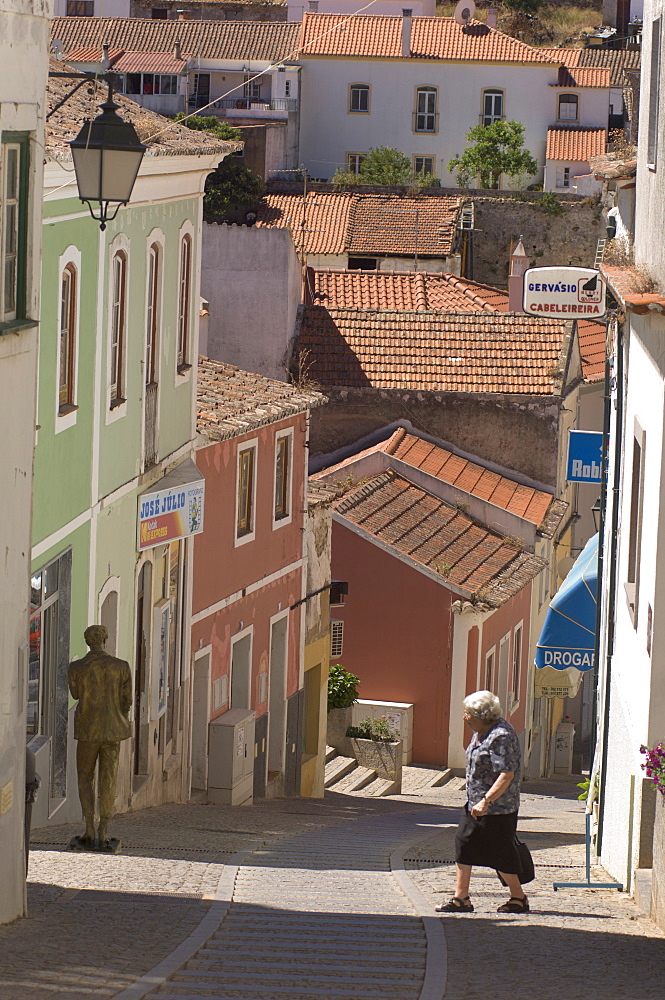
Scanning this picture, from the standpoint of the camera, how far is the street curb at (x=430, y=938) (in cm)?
750

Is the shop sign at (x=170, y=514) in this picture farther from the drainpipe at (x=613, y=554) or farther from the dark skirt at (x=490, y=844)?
the dark skirt at (x=490, y=844)

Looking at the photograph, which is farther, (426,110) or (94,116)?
(426,110)

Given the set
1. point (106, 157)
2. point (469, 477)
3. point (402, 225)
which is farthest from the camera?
point (402, 225)

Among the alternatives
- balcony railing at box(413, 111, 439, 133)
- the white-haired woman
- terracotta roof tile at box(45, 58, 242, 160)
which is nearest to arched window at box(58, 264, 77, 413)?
terracotta roof tile at box(45, 58, 242, 160)

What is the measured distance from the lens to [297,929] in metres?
9.12

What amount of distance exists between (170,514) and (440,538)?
41.5ft

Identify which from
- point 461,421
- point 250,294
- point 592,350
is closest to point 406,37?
point 592,350

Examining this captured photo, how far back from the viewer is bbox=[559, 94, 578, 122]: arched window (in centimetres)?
7900

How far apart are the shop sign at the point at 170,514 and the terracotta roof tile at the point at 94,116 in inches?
138

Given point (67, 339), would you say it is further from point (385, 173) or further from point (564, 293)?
point (385, 173)

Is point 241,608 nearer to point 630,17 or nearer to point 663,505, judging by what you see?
point 663,505

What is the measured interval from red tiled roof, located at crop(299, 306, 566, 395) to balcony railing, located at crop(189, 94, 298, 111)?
43322 millimetres

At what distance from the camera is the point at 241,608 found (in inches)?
862

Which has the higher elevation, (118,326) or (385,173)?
(385,173)
